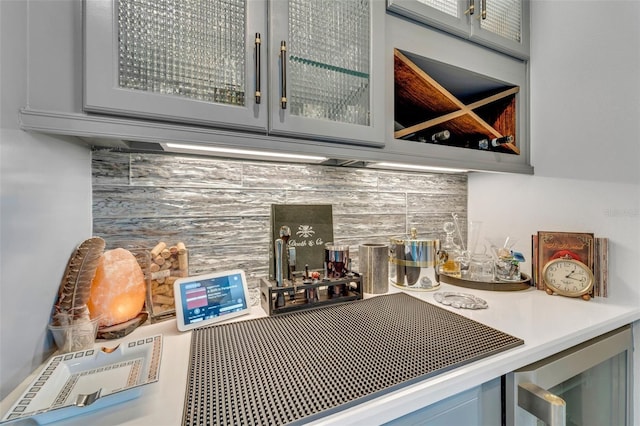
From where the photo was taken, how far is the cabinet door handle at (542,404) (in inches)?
24.2

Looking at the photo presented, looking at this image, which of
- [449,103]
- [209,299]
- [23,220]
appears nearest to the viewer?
[23,220]

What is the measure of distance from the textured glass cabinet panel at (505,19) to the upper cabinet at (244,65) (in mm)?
611

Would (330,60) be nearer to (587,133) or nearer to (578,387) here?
(587,133)

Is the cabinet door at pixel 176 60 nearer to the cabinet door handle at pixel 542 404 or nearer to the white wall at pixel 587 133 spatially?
the cabinet door handle at pixel 542 404

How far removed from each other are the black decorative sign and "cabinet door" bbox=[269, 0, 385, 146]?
1.18 feet

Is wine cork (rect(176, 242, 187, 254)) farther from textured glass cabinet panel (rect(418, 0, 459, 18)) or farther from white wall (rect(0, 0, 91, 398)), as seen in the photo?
textured glass cabinet panel (rect(418, 0, 459, 18))

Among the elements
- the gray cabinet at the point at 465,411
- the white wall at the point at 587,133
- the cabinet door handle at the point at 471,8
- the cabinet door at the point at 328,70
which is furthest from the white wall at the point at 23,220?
the white wall at the point at 587,133

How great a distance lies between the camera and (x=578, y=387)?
0.90 meters

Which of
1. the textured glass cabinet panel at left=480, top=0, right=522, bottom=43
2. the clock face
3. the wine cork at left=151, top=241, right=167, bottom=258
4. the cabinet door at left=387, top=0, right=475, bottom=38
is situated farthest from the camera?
the textured glass cabinet panel at left=480, top=0, right=522, bottom=43

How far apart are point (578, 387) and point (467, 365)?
63 centimetres

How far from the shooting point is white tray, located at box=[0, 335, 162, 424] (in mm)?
460

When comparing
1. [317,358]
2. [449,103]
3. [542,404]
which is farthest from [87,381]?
[449,103]

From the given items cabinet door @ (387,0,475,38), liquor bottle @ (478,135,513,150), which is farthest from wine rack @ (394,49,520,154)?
cabinet door @ (387,0,475,38)

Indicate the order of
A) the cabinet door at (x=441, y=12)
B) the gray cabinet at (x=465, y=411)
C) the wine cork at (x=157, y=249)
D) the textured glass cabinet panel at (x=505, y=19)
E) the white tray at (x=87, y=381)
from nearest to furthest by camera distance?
the white tray at (x=87, y=381), the gray cabinet at (x=465, y=411), the wine cork at (x=157, y=249), the cabinet door at (x=441, y=12), the textured glass cabinet panel at (x=505, y=19)
